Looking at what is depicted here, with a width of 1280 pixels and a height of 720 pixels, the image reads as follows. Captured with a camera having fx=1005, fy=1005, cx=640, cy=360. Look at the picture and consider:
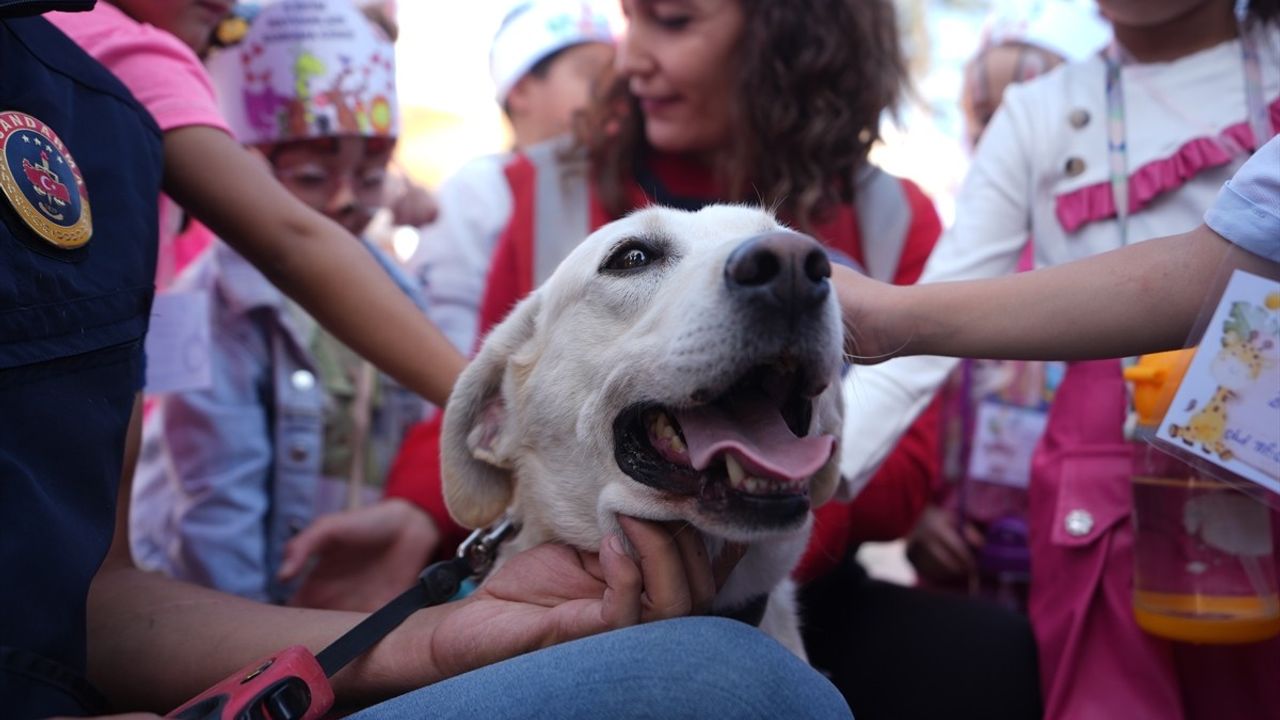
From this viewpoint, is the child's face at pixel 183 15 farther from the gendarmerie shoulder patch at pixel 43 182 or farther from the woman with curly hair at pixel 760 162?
the woman with curly hair at pixel 760 162

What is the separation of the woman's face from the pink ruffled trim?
1.23 meters

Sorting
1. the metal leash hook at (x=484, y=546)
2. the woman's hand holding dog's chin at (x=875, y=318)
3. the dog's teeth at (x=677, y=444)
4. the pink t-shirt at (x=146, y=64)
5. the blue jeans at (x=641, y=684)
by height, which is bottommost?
the metal leash hook at (x=484, y=546)

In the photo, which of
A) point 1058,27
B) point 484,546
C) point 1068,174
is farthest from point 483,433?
point 1058,27

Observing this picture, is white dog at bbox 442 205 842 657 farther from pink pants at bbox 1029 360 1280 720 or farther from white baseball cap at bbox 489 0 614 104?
white baseball cap at bbox 489 0 614 104

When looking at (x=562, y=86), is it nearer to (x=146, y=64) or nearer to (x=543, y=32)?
(x=543, y=32)

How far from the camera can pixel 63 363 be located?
4.72 feet

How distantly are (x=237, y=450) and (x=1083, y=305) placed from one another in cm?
253

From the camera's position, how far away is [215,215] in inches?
79.7

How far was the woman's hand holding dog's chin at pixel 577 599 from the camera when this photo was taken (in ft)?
5.06

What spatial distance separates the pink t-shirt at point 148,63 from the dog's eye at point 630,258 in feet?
2.73

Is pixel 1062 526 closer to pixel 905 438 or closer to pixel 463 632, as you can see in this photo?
pixel 905 438

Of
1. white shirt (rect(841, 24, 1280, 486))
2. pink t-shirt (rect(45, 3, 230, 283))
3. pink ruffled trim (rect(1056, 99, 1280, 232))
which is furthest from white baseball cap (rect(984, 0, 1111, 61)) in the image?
pink t-shirt (rect(45, 3, 230, 283))

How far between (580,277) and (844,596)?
137 cm

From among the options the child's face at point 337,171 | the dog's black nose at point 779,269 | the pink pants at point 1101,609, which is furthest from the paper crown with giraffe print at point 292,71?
the pink pants at point 1101,609
